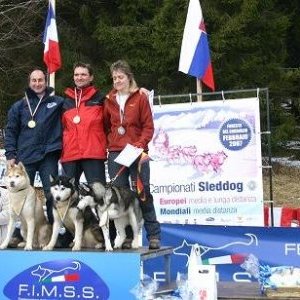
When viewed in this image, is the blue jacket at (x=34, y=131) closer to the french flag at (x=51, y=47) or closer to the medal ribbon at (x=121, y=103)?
the medal ribbon at (x=121, y=103)

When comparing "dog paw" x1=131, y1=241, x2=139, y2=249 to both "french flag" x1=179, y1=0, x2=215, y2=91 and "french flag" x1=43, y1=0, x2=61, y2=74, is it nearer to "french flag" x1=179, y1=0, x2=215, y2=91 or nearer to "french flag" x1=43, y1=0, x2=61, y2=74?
"french flag" x1=179, y1=0, x2=215, y2=91

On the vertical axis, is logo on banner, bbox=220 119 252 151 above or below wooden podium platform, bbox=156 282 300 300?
above

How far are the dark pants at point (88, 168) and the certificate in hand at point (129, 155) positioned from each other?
0.31 metres

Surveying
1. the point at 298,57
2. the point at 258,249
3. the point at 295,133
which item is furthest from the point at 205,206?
the point at 298,57

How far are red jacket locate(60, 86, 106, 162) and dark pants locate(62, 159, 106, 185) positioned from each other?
54mm

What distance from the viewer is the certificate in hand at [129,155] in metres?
5.38

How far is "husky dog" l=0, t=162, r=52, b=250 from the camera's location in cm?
544

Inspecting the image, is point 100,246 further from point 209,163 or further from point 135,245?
point 209,163

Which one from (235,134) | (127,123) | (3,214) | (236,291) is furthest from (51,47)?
(236,291)

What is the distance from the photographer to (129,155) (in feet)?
17.7

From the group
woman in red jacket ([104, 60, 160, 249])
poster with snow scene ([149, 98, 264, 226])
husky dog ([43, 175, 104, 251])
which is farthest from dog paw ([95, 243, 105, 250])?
poster with snow scene ([149, 98, 264, 226])

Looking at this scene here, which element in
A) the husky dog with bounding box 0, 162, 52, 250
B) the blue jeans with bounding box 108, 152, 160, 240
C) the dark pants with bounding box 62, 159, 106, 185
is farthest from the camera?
the dark pants with bounding box 62, 159, 106, 185

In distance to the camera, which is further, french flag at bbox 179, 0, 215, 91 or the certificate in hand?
french flag at bbox 179, 0, 215, 91

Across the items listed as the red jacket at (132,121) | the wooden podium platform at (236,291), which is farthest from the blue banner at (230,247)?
the red jacket at (132,121)
